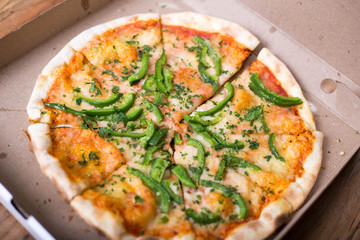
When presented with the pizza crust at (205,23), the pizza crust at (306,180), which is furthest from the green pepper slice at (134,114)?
the pizza crust at (306,180)

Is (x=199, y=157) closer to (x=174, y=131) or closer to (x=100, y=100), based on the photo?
(x=174, y=131)

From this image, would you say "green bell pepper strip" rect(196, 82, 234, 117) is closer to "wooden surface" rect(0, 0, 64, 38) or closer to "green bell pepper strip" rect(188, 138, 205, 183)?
"green bell pepper strip" rect(188, 138, 205, 183)

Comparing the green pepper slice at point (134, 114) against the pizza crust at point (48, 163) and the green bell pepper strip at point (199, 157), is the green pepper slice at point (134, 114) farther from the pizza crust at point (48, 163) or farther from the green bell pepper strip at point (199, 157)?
the pizza crust at point (48, 163)

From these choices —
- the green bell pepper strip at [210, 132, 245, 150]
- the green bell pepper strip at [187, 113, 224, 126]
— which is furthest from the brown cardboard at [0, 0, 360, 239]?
the green bell pepper strip at [187, 113, 224, 126]

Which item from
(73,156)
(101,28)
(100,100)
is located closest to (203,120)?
(100,100)

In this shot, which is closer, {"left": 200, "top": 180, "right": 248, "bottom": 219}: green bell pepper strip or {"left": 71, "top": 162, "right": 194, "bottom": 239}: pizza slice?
{"left": 71, "top": 162, "right": 194, "bottom": 239}: pizza slice

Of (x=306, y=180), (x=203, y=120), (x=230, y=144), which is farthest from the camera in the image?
(x=203, y=120)

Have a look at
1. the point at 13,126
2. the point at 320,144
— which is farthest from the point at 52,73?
the point at 320,144
